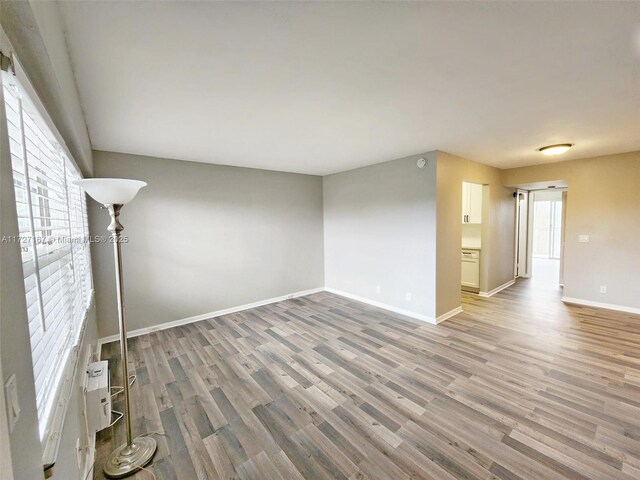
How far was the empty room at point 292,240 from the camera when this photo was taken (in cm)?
124

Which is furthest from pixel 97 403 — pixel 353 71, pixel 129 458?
pixel 353 71

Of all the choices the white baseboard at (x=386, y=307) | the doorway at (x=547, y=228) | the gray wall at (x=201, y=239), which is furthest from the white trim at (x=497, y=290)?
the doorway at (x=547, y=228)

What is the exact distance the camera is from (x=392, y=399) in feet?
7.41

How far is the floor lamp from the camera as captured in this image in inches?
60.7

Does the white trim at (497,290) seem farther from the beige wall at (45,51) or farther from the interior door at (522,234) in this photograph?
the beige wall at (45,51)

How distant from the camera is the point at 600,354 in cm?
288

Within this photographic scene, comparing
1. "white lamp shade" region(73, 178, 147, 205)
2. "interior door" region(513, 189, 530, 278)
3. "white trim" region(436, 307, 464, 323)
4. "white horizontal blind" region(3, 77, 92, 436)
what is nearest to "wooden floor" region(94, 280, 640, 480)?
"white trim" region(436, 307, 464, 323)

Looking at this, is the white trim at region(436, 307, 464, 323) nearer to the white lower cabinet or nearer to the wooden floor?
the wooden floor

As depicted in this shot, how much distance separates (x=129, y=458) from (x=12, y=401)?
158 centimetres

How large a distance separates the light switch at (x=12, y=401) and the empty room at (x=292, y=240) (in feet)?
0.04

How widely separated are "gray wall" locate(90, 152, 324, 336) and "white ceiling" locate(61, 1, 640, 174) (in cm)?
86

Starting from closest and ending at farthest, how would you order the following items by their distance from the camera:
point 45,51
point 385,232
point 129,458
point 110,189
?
point 45,51
point 110,189
point 129,458
point 385,232

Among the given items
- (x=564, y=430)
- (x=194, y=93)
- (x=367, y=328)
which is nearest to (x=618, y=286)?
(x=564, y=430)

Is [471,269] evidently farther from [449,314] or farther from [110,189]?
[110,189]
